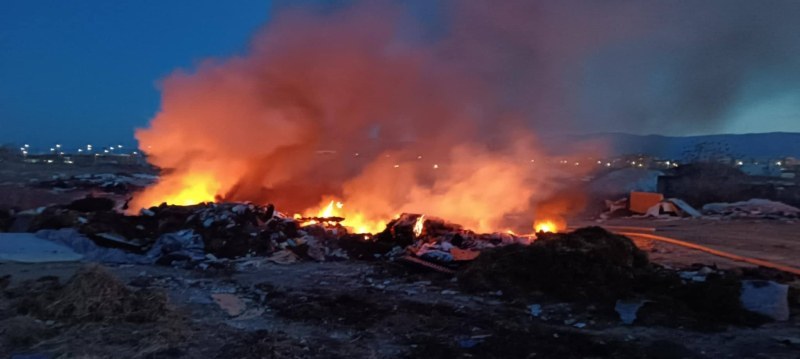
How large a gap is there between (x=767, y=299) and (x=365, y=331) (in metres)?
4.31

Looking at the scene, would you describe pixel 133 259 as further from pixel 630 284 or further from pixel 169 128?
pixel 630 284

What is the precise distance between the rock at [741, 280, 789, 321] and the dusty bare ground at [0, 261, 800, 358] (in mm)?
175

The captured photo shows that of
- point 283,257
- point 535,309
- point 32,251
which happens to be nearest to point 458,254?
point 535,309

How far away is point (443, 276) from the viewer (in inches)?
363

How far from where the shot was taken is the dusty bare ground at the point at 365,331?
18.4 ft

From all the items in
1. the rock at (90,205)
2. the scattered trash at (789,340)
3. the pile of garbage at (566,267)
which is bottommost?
the scattered trash at (789,340)

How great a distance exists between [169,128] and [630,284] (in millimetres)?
13376

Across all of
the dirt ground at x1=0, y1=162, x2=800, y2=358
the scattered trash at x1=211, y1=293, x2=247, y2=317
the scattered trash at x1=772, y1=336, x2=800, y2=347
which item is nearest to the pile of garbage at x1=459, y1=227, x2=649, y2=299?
the dirt ground at x1=0, y1=162, x2=800, y2=358

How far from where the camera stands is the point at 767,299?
6648mm

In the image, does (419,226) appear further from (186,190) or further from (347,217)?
→ (186,190)

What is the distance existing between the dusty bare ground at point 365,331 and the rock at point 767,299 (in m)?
0.17

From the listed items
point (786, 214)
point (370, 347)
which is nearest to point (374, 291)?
point (370, 347)

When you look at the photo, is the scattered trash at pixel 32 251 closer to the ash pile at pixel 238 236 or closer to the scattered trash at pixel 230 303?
the ash pile at pixel 238 236

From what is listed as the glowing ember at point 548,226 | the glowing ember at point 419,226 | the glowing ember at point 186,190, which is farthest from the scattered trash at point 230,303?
the glowing ember at point 186,190
